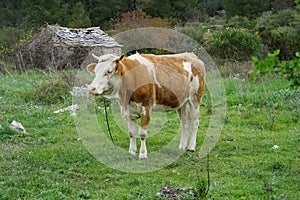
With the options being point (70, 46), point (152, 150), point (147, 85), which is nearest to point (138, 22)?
point (70, 46)

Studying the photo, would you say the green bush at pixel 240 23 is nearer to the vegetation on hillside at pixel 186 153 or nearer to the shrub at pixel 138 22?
the shrub at pixel 138 22

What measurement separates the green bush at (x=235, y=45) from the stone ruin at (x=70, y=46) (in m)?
4.35

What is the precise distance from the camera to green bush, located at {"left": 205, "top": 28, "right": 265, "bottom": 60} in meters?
19.9

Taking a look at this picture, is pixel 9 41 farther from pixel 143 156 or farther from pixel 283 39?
pixel 143 156

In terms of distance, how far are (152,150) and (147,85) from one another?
144 centimetres

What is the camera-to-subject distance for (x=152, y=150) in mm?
8578

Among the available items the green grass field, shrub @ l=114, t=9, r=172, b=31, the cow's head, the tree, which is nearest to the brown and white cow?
the cow's head

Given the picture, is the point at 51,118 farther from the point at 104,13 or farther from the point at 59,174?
the point at 104,13

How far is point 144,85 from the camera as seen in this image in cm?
773

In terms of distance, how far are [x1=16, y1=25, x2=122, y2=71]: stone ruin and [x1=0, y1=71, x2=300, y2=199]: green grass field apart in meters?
A: 6.04

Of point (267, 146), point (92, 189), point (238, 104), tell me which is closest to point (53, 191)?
point (92, 189)

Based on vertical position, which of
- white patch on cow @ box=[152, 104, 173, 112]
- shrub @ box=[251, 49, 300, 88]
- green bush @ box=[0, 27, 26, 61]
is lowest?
green bush @ box=[0, 27, 26, 61]

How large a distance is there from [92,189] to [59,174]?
79 centimetres

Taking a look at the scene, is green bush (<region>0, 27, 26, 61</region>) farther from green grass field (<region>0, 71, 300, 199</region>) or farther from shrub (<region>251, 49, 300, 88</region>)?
shrub (<region>251, 49, 300, 88</region>)
